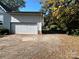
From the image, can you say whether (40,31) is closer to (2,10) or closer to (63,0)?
(2,10)

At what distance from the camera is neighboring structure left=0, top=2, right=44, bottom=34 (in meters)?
29.5

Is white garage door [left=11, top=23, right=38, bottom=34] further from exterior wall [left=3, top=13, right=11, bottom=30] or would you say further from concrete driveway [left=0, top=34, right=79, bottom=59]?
concrete driveway [left=0, top=34, right=79, bottom=59]

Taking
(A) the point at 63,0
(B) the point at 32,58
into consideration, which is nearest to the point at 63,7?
(A) the point at 63,0

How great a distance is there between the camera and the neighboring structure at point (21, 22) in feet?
96.9

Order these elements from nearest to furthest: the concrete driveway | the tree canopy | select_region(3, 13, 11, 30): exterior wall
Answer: the concrete driveway, the tree canopy, select_region(3, 13, 11, 30): exterior wall

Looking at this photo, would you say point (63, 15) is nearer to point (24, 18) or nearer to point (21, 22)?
point (24, 18)

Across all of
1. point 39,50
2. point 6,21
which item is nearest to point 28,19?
point 6,21

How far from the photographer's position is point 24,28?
29.6m

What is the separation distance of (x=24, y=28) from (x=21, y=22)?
1.10 meters

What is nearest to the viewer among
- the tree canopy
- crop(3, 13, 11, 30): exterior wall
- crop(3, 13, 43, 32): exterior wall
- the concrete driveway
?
the concrete driveway

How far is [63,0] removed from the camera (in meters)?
→ 18.7

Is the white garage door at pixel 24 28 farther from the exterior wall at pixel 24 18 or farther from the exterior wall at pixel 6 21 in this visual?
the exterior wall at pixel 6 21

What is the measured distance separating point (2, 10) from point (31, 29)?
18.5ft

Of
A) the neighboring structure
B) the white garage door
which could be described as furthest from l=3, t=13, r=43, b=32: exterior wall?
the white garage door
